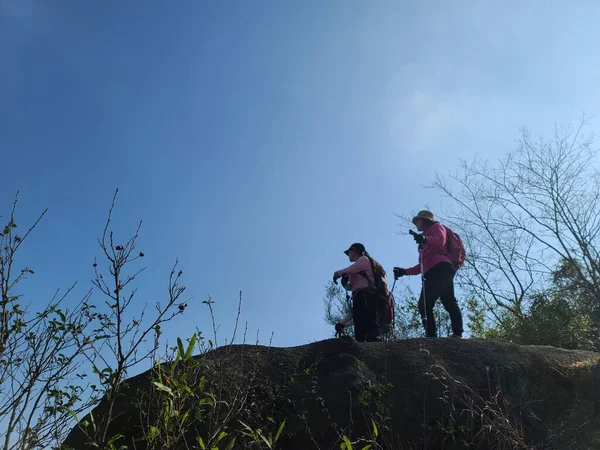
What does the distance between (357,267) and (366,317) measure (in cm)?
64

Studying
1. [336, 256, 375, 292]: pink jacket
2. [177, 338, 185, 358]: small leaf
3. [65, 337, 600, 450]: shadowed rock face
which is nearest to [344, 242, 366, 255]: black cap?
[336, 256, 375, 292]: pink jacket

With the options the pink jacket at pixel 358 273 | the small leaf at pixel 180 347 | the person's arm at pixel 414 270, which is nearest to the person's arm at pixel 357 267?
the pink jacket at pixel 358 273

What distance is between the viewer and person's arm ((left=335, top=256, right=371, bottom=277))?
6195 millimetres

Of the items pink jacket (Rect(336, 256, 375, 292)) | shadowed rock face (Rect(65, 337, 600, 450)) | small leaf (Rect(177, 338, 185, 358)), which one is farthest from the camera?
pink jacket (Rect(336, 256, 375, 292))

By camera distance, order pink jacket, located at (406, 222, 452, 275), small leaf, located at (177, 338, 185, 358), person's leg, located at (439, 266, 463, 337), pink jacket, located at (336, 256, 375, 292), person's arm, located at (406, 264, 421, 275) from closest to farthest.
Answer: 1. small leaf, located at (177, 338, 185, 358)
2. person's leg, located at (439, 266, 463, 337)
3. pink jacket, located at (406, 222, 452, 275)
4. pink jacket, located at (336, 256, 375, 292)
5. person's arm, located at (406, 264, 421, 275)

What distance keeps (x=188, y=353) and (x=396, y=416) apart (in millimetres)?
2907

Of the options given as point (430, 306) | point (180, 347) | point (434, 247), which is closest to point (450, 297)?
point (430, 306)

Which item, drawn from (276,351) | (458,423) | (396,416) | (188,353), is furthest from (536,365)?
(188,353)

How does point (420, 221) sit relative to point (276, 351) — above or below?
above

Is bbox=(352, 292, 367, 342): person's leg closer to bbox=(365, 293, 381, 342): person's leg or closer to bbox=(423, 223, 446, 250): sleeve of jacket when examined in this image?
bbox=(365, 293, 381, 342): person's leg

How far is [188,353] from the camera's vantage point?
6.36ft

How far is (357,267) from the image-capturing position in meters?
6.20

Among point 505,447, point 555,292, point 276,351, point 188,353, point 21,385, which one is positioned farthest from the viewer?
point 555,292

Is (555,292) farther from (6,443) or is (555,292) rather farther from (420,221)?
(6,443)
